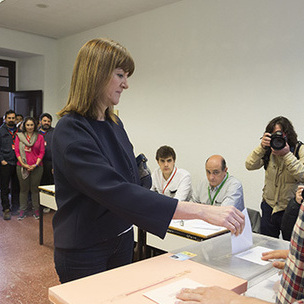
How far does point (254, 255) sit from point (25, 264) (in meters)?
2.78

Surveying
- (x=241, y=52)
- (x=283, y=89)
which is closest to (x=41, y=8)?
(x=241, y=52)

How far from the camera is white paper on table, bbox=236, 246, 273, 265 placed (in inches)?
48.4

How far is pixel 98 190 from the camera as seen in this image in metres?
1.00

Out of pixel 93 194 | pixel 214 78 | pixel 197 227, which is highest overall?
pixel 214 78

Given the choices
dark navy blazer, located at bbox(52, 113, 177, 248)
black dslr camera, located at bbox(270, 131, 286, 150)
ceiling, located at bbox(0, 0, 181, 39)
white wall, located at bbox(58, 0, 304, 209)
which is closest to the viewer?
dark navy blazer, located at bbox(52, 113, 177, 248)

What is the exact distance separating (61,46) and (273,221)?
5.50 metres

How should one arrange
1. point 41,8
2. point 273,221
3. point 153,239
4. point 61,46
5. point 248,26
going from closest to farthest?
point 153,239, point 273,221, point 248,26, point 41,8, point 61,46

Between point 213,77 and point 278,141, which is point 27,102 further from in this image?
point 278,141

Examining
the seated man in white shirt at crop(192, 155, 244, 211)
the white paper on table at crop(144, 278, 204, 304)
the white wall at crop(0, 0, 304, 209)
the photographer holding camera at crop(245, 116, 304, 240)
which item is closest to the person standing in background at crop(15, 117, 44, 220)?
the white wall at crop(0, 0, 304, 209)

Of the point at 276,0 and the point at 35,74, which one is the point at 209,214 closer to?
the point at 276,0

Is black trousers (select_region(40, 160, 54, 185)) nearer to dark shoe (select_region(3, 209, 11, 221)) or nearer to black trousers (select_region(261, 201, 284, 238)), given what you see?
dark shoe (select_region(3, 209, 11, 221))

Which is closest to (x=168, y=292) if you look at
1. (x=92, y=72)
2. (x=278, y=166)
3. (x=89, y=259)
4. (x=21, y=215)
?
(x=89, y=259)

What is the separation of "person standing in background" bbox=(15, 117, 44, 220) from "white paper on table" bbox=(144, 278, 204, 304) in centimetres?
444

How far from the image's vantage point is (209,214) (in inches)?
40.4
